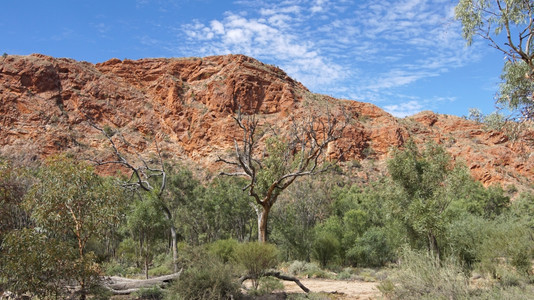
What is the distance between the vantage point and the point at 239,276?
11289 mm

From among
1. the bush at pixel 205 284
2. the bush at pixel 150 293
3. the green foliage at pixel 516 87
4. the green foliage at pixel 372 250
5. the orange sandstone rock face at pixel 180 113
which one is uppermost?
the orange sandstone rock face at pixel 180 113

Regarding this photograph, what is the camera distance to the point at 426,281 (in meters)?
8.61

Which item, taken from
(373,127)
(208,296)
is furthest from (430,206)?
(373,127)

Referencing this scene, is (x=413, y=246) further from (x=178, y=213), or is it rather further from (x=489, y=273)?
(x=178, y=213)

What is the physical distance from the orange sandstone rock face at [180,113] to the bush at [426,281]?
5304 centimetres

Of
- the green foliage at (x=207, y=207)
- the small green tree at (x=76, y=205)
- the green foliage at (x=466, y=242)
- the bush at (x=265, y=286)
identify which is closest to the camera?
the small green tree at (x=76, y=205)

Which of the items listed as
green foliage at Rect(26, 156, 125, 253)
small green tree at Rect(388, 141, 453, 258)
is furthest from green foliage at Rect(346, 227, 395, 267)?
green foliage at Rect(26, 156, 125, 253)

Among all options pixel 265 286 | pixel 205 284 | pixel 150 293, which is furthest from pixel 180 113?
pixel 205 284

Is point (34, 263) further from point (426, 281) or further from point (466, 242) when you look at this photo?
point (466, 242)

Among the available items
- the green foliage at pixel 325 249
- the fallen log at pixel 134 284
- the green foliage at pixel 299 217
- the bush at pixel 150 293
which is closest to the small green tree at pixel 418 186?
the fallen log at pixel 134 284

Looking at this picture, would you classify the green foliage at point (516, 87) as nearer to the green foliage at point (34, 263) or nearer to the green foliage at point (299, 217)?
the green foliage at point (34, 263)

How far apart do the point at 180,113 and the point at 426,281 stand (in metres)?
67.7

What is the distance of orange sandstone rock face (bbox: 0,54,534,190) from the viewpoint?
61.8 m

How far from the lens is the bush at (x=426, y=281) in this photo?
26.7 feet
